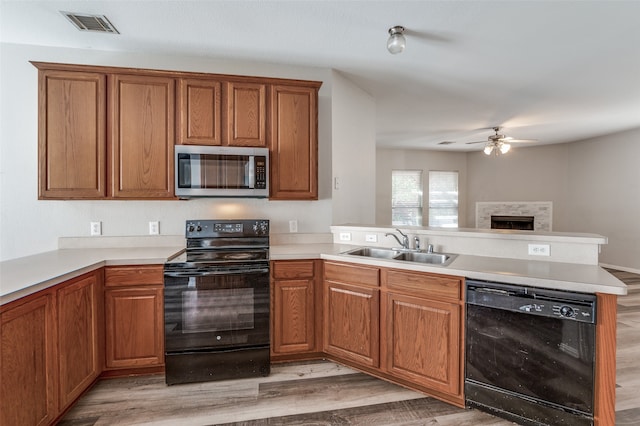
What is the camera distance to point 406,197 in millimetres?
7734

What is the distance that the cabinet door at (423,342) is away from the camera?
6.48 ft

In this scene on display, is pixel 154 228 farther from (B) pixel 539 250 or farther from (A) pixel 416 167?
(A) pixel 416 167

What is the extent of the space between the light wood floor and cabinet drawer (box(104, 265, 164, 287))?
29.0 inches

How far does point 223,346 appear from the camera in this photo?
91.2 inches

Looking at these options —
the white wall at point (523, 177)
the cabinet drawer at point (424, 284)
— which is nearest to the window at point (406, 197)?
the white wall at point (523, 177)

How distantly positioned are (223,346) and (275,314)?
44cm

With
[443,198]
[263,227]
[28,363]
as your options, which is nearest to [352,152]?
[263,227]

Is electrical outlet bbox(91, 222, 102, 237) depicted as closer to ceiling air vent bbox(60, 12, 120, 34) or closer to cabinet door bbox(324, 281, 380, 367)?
ceiling air vent bbox(60, 12, 120, 34)

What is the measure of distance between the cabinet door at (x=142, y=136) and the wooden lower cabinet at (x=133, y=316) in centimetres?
68

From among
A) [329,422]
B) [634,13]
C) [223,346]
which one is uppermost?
[634,13]

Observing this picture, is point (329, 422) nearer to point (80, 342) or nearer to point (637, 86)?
point (80, 342)

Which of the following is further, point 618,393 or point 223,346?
point 223,346

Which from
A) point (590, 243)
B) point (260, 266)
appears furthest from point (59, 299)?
point (590, 243)

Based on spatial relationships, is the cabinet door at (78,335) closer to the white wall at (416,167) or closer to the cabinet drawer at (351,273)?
the cabinet drawer at (351,273)
